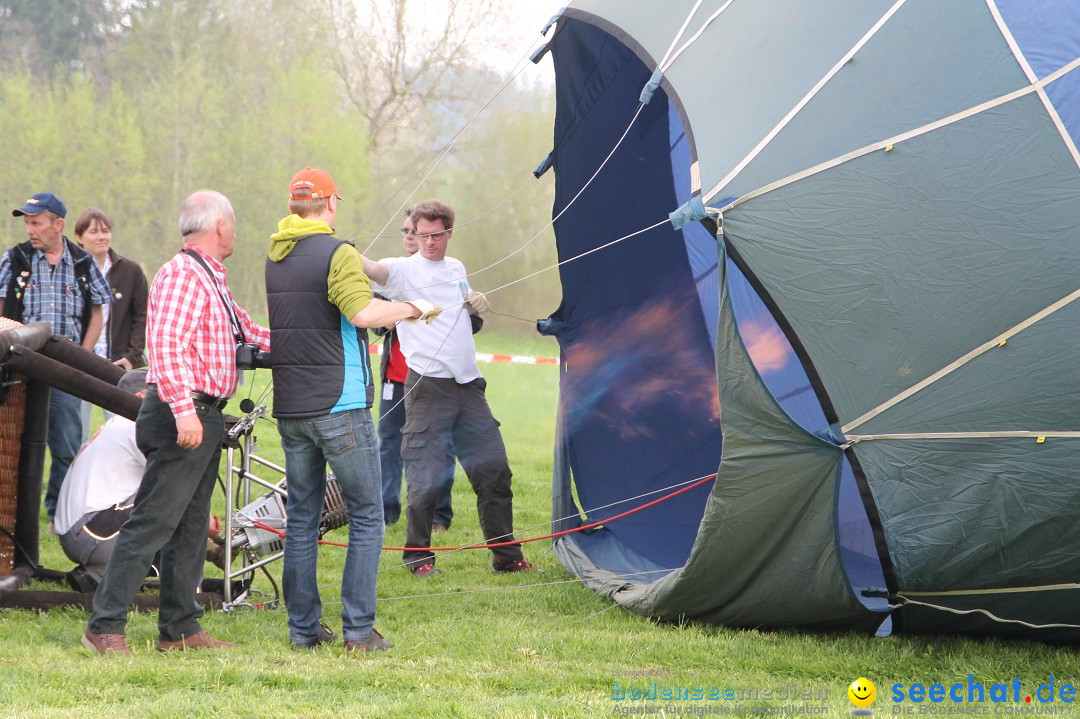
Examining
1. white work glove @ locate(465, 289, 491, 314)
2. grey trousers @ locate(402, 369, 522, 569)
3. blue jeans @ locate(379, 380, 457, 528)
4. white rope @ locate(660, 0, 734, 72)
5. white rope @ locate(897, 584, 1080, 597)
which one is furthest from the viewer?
blue jeans @ locate(379, 380, 457, 528)

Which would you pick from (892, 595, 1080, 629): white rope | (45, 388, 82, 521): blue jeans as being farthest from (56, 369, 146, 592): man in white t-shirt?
(892, 595, 1080, 629): white rope

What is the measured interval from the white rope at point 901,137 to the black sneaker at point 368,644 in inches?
74.8

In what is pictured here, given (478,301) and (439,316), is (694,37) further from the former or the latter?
(439,316)

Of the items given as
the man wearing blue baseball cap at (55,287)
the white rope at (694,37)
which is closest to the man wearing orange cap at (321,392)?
the white rope at (694,37)

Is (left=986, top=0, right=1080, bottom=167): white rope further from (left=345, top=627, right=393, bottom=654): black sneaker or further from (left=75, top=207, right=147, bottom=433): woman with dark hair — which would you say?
(left=75, top=207, right=147, bottom=433): woman with dark hair

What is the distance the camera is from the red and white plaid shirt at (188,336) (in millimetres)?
3869

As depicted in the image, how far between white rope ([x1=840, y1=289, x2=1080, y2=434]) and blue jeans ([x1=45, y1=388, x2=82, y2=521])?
14.7ft

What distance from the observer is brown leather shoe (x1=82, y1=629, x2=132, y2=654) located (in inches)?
156

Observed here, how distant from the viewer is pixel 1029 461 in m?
3.59

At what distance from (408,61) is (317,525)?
1696 cm

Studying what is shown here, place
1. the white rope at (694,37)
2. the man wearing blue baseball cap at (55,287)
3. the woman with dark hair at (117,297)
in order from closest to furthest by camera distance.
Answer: the white rope at (694,37) < the man wearing blue baseball cap at (55,287) < the woman with dark hair at (117,297)

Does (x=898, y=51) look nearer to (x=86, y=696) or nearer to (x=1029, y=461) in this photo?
(x=1029, y=461)

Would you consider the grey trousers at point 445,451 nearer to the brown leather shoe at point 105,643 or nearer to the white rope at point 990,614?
the brown leather shoe at point 105,643

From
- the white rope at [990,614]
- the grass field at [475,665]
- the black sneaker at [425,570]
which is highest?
the black sneaker at [425,570]
